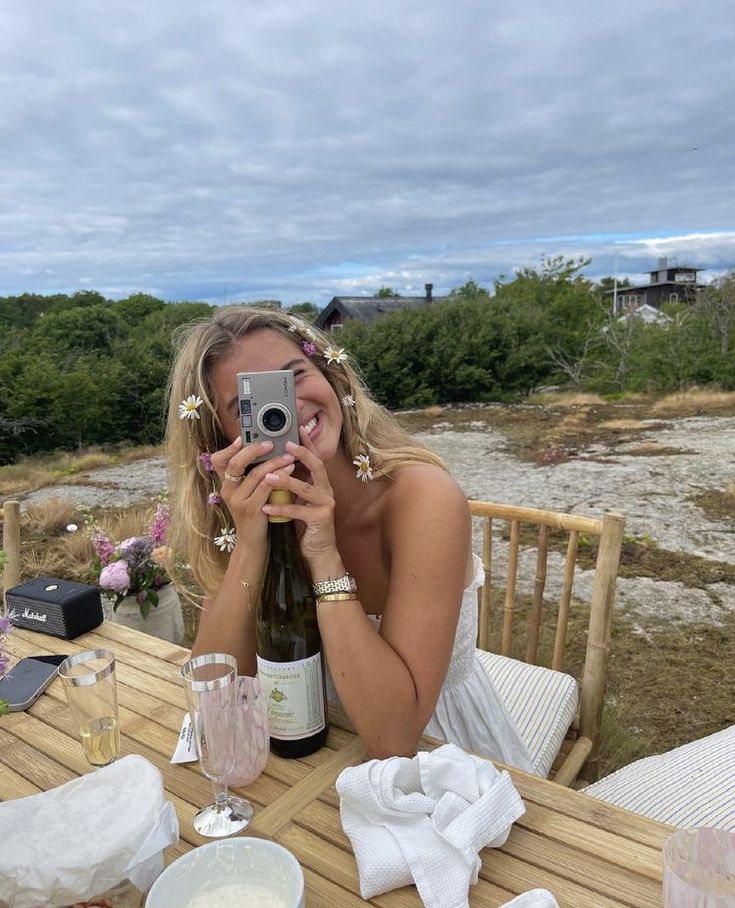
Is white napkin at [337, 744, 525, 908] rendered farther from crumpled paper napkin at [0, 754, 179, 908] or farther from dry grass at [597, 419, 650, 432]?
dry grass at [597, 419, 650, 432]

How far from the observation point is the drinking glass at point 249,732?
0.98 metres

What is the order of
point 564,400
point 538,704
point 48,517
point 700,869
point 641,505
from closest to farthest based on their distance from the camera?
point 700,869
point 538,704
point 48,517
point 641,505
point 564,400

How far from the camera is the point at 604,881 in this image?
0.81 meters

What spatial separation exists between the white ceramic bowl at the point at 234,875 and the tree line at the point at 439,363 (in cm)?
1040

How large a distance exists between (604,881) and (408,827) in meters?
0.25

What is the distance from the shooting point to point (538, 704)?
1.86 metres

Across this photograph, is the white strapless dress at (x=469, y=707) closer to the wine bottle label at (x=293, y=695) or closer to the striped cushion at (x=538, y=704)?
the striped cushion at (x=538, y=704)

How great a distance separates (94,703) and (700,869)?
0.87 meters

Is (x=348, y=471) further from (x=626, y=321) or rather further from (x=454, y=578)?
(x=626, y=321)

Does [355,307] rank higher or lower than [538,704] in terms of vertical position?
higher

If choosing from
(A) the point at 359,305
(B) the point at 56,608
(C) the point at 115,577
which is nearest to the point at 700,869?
(B) the point at 56,608

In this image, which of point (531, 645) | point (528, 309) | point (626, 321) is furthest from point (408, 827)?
point (626, 321)

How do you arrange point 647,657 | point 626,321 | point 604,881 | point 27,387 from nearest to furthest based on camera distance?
point 604,881
point 647,657
point 27,387
point 626,321

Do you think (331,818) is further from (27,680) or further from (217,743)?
(27,680)
